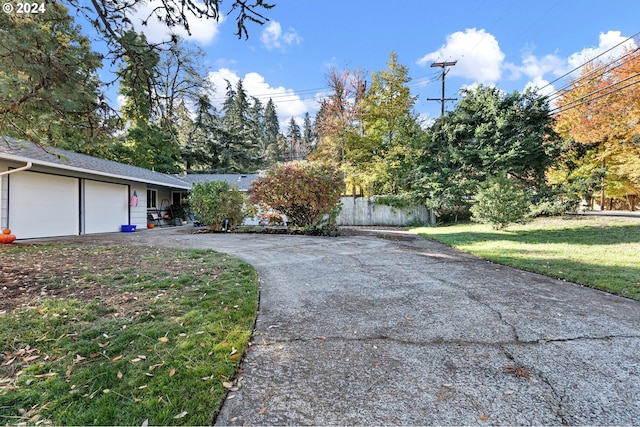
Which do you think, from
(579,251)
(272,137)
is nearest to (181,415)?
(579,251)

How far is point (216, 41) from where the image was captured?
16.2ft

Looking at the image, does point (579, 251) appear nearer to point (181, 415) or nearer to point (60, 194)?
point (181, 415)

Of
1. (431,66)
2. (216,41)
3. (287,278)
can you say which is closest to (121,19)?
(216,41)

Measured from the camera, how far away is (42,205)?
8883 mm

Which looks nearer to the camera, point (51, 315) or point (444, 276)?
point (51, 315)

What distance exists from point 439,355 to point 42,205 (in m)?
11.5

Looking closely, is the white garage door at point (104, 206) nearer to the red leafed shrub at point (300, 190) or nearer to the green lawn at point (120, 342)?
the red leafed shrub at point (300, 190)

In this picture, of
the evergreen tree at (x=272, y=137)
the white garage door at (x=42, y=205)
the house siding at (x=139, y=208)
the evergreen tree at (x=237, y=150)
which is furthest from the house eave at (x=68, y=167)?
the evergreen tree at (x=272, y=137)

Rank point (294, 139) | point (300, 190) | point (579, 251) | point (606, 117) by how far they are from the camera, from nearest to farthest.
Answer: point (579, 251) < point (300, 190) < point (606, 117) < point (294, 139)

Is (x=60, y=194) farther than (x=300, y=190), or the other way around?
(x=60, y=194)

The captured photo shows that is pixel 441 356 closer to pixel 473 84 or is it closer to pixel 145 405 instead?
pixel 145 405

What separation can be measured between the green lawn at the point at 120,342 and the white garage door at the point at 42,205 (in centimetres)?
531

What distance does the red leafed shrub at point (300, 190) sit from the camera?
30.6ft

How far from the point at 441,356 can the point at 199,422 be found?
1.66 meters
